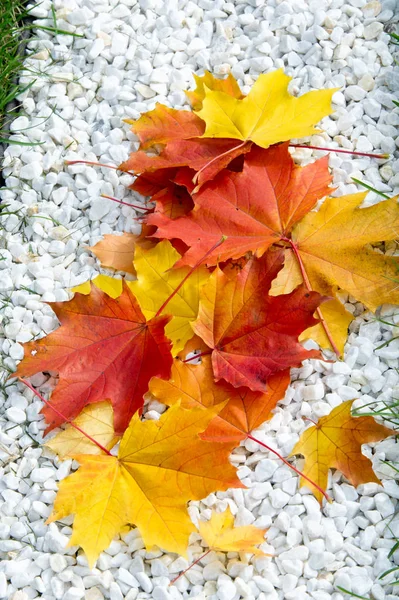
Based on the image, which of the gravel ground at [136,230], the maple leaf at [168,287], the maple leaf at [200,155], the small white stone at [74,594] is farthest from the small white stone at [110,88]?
the small white stone at [74,594]

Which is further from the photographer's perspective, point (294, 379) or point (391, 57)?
point (391, 57)

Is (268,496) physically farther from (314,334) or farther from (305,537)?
(314,334)

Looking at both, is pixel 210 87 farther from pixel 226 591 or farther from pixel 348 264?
pixel 226 591

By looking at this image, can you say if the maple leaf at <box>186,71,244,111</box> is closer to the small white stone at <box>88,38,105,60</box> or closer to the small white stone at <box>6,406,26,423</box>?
the small white stone at <box>88,38,105,60</box>

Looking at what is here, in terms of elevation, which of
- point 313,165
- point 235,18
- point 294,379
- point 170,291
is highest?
point 235,18

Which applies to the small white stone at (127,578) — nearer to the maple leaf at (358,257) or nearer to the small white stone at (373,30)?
the maple leaf at (358,257)

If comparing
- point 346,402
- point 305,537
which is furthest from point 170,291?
point 305,537
